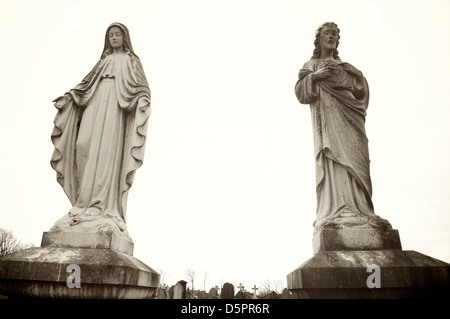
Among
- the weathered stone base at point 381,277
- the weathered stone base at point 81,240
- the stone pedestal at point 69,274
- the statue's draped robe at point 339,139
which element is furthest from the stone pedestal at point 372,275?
the weathered stone base at point 81,240

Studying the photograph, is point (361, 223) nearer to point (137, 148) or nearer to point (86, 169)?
point (137, 148)

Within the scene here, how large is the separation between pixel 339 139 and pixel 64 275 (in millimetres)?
5144

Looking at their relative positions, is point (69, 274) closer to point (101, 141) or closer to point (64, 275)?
point (64, 275)

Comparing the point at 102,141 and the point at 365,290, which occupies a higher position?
the point at 102,141

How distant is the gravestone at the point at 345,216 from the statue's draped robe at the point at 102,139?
11.2 ft

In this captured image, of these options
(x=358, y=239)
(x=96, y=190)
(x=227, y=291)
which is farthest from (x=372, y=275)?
(x=227, y=291)

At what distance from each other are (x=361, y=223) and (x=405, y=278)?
1046mm

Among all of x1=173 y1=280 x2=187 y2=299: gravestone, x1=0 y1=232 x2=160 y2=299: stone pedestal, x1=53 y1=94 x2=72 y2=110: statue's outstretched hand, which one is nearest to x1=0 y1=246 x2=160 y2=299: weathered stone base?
x1=0 y1=232 x2=160 y2=299: stone pedestal

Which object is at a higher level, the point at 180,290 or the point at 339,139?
the point at 339,139

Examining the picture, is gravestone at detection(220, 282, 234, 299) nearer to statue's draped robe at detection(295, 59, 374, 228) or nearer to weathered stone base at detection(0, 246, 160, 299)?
statue's draped robe at detection(295, 59, 374, 228)

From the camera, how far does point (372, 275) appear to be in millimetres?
4348

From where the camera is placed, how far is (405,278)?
4.30m
